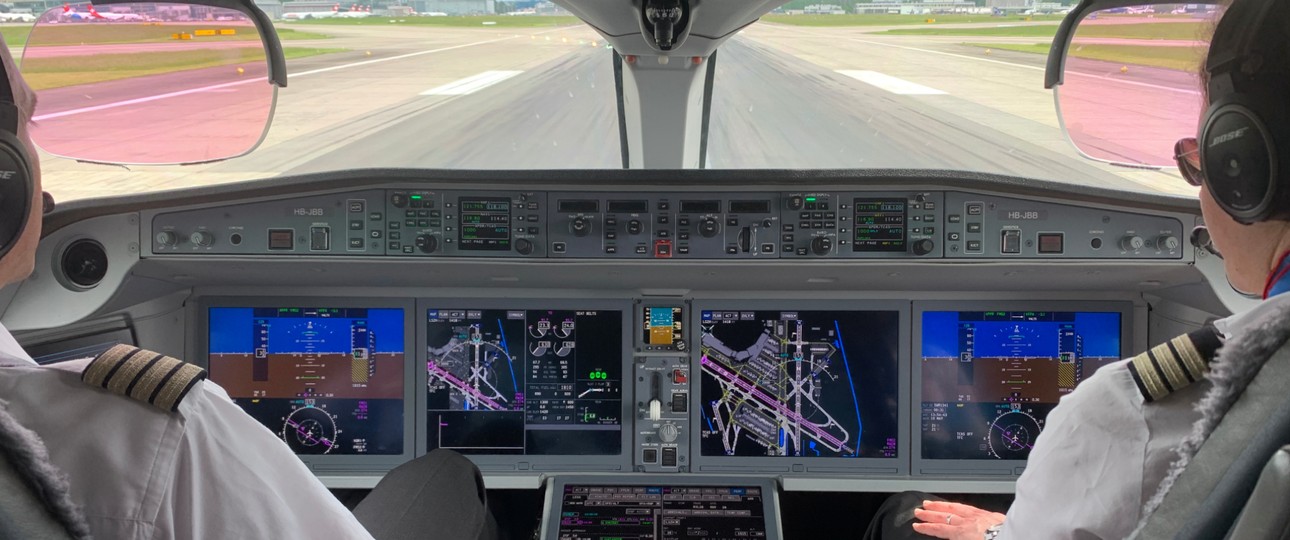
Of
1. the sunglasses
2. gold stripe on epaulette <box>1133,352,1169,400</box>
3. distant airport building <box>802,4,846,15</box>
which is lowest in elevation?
gold stripe on epaulette <box>1133,352,1169,400</box>

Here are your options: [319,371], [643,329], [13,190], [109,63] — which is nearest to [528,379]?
[643,329]

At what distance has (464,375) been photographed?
3.00 meters

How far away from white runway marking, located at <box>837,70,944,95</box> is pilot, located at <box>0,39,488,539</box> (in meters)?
10.6

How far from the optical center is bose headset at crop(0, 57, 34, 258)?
2.98 ft

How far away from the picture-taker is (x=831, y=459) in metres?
2.95

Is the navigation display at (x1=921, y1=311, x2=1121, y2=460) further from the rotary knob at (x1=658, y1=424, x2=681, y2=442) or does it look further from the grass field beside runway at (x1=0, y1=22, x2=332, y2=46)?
the grass field beside runway at (x1=0, y1=22, x2=332, y2=46)

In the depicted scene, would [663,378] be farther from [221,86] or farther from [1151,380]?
[221,86]

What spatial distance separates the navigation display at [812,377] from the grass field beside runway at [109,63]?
5.15ft

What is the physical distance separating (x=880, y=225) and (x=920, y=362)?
1.96ft

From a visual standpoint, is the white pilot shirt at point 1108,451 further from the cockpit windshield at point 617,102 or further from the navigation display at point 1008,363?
the cockpit windshield at point 617,102

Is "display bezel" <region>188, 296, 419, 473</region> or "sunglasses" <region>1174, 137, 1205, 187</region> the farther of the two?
"display bezel" <region>188, 296, 419, 473</region>

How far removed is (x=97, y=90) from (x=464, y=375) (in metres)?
6.38

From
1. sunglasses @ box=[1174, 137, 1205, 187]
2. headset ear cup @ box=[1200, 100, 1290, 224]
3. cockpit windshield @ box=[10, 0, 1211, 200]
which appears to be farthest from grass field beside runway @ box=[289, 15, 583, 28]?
headset ear cup @ box=[1200, 100, 1290, 224]

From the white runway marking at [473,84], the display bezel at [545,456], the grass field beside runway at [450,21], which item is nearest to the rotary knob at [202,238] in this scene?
the display bezel at [545,456]
